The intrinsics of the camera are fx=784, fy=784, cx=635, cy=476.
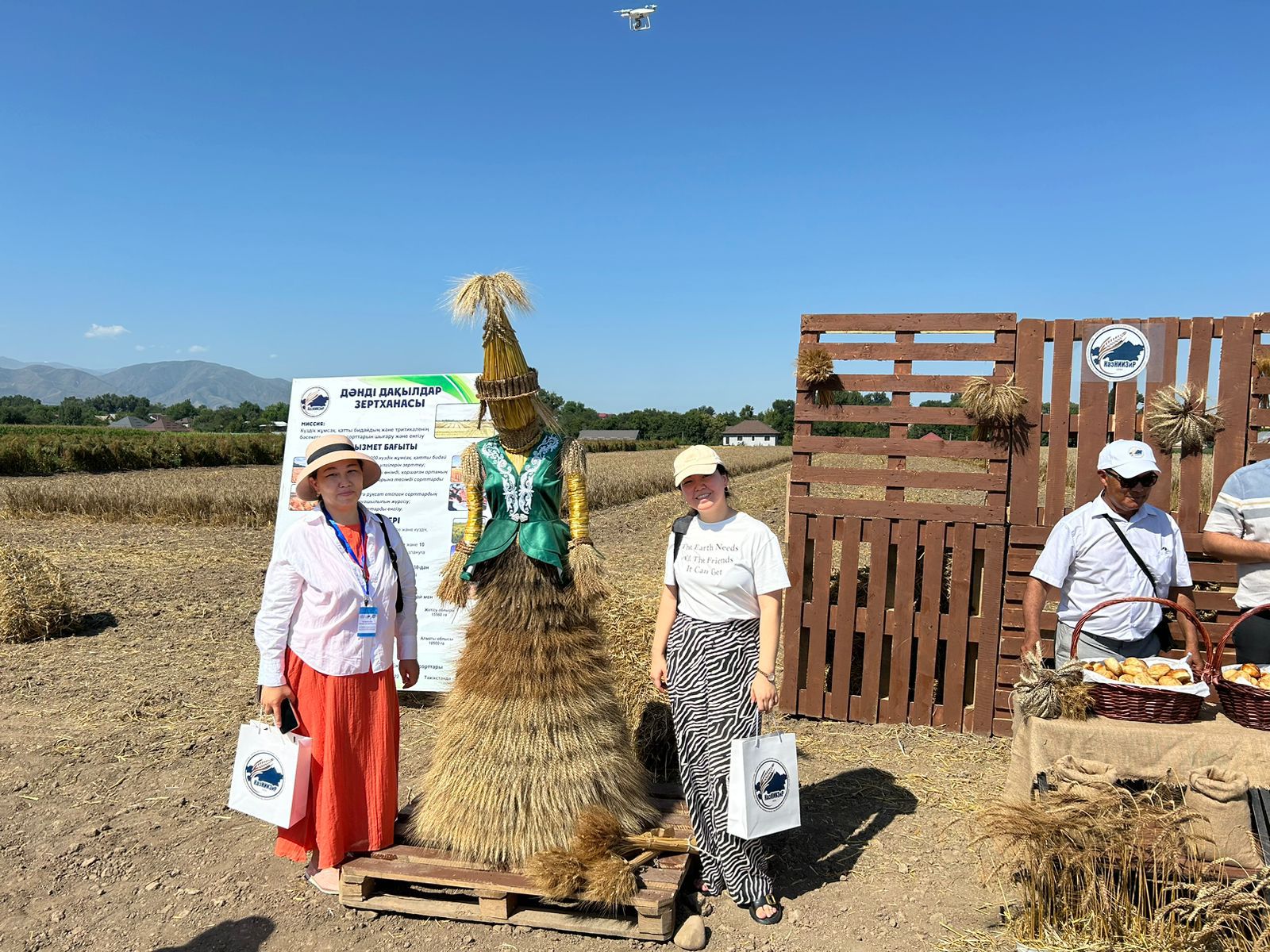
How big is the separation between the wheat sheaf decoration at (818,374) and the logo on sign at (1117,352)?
1707mm

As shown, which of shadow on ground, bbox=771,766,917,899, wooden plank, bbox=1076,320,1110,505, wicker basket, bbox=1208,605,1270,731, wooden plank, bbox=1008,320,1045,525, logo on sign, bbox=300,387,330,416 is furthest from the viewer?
logo on sign, bbox=300,387,330,416

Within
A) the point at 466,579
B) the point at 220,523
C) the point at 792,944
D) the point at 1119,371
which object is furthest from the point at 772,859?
the point at 220,523

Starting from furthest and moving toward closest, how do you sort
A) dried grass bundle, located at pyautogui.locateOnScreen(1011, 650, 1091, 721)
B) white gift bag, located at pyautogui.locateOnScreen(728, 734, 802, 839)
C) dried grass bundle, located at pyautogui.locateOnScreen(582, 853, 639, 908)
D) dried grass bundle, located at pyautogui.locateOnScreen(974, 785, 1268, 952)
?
dried grass bundle, located at pyautogui.locateOnScreen(582, 853, 639, 908) < white gift bag, located at pyautogui.locateOnScreen(728, 734, 802, 839) < dried grass bundle, located at pyautogui.locateOnScreen(1011, 650, 1091, 721) < dried grass bundle, located at pyautogui.locateOnScreen(974, 785, 1268, 952)

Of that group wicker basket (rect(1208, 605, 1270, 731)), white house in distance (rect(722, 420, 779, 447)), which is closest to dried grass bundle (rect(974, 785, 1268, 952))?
wicker basket (rect(1208, 605, 1270, 731))

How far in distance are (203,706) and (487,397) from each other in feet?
14.8

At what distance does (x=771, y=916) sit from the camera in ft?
11.6

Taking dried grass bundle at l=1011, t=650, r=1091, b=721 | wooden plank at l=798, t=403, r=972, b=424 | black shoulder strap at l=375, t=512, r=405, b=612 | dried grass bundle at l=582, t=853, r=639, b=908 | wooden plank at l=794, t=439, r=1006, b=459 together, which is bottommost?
dried grass bundle at l=582, t=853, r=639, b=908

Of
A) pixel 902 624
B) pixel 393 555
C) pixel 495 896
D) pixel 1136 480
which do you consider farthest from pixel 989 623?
pixel 393 555

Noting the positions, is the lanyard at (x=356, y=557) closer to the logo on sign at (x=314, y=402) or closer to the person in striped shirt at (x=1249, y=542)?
the logo on sign at (x=314, y=402)

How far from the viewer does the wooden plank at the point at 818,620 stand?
6.07 meters

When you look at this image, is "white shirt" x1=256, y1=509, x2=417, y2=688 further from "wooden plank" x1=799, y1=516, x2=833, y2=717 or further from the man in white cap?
"wooden plank" x1=799, y1=516, x2=833, y2=717

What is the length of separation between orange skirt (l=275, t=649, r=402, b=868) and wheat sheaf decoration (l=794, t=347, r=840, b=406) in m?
3.69

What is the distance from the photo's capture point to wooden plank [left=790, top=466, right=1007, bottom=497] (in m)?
5.66

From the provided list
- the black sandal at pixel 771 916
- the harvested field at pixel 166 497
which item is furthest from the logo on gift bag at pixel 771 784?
the harvested field at pixel 166 497
